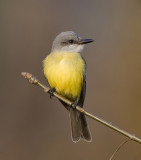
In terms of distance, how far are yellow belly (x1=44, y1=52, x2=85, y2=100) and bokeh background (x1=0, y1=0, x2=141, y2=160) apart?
55.6 inches

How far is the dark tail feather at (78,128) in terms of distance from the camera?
17.5 ft

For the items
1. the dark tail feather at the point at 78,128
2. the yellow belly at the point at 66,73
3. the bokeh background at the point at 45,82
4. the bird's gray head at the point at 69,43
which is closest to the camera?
the yellow belly at the point at 66,73

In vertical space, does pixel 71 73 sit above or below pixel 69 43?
below

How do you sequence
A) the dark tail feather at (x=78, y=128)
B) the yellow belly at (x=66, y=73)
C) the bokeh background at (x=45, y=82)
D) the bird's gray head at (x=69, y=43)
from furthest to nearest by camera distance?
1. the bokeh background at (x=45, y=82)
2. the bird's gray head at (x=69, y=43)
3. the dark tail feather at (x=78, y=128)
4. the yellow belly at (x=66, y=73)

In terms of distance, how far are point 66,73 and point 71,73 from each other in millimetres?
67

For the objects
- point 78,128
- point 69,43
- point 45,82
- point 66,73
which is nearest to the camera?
point 66,73

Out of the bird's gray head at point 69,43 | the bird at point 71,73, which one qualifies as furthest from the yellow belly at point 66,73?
the bird's gray head at point 69,43

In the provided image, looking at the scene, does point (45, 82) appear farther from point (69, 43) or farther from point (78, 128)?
point (78, 128)

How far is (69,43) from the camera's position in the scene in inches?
225

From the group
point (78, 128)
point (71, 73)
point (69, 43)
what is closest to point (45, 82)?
point (69, 43)

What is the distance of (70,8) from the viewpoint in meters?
8.06

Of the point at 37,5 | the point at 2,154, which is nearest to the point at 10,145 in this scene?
the point at 2,154

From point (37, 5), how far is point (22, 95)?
6.66 feet

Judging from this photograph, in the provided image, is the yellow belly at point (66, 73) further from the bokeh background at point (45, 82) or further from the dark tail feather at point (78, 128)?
the bokeh background at point (45, 82)
